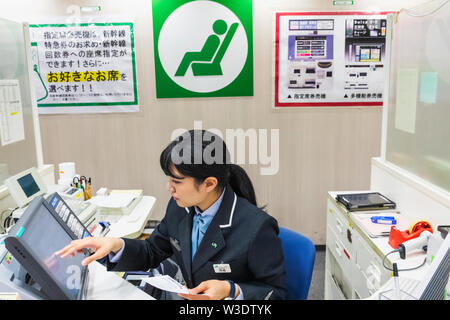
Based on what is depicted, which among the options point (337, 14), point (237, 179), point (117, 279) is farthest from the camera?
point (337, 14)

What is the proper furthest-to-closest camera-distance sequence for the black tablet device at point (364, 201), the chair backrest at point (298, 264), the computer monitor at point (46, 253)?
the black tablet device at point (364, 201) → the chair backrest at point (298, 264) → the computer monitor at point (46, 253)

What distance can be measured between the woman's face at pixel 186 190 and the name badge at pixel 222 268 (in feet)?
0.78

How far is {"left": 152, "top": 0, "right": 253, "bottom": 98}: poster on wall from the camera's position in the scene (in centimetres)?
300

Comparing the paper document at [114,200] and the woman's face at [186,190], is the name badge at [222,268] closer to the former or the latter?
the woman's face at [186,190]

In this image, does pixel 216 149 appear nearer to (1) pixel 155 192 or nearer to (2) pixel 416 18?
Result: (2) pixel 416 18

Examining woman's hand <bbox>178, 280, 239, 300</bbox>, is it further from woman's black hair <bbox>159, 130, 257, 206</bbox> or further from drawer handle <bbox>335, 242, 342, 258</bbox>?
drawer handle <bbox>335, 242, 342, 258</bbox>

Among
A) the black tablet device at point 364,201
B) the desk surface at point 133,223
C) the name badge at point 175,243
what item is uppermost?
the name badge at point 175,243

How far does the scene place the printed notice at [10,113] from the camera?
6.62 ft

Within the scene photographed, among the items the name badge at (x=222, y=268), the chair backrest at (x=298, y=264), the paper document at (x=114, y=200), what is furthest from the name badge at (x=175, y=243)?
the paper document at (x=114, y=200)

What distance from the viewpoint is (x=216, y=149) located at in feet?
4.37

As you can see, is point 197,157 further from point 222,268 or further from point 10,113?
point 10,113

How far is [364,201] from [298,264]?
92cm
